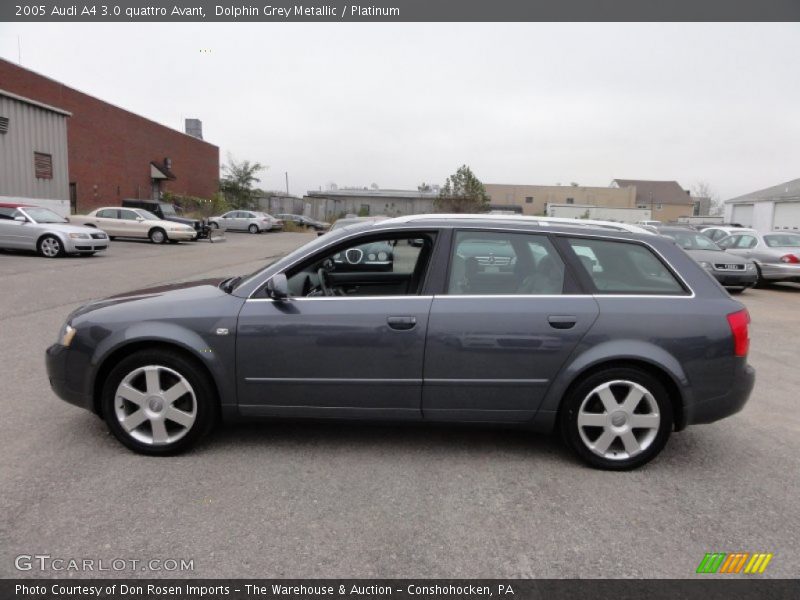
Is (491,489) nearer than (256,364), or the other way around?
(491,489)

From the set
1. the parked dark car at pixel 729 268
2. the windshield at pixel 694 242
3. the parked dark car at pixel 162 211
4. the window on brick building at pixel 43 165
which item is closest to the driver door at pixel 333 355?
the parked dark car at pixel 729 268

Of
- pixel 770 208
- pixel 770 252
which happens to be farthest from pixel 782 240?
pixel 770 208

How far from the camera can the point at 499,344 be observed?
3461mm

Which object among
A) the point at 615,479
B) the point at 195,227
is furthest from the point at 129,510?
the point at 195,227

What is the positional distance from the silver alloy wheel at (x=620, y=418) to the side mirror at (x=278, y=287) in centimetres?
196

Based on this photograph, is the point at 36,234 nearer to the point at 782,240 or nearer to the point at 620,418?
the point at 620,418

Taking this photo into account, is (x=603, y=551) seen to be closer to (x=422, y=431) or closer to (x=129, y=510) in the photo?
(x=422, y=431)

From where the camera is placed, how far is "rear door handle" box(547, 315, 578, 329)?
11.4 ft

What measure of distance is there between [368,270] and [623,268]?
269cm

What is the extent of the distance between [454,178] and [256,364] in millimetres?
42146

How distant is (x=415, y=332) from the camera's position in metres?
3.47

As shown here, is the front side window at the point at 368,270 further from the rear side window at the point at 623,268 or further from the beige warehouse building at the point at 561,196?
the beige warehouse building at the point at 561,196

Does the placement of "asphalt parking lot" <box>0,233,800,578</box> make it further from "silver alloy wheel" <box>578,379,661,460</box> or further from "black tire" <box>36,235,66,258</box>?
"black tire" <box>36,235,66,258</box>

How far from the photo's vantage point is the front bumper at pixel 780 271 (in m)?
13.3
